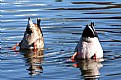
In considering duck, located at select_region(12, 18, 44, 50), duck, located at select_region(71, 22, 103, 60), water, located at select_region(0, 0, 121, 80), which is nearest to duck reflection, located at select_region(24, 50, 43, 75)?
water, located at select_region(0, 0, 121, 80)

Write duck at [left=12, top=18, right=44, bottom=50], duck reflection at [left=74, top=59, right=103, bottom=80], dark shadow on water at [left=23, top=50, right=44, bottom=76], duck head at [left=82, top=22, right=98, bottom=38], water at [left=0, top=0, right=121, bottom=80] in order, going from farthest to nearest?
duck at [left=12, top=18, right=44, bottom=50] < duck head at [left=82, top=22, right=98, bottom=38] < dark shadow on water at [left=23, top=50, right=44, bottom=76] < water at [left=0, top=0, right=121, bottom=80] < duck reflection at [left=74, top=59, right=103, bottom=80]

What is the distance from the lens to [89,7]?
20094mm

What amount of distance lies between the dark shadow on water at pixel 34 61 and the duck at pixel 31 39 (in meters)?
0.34

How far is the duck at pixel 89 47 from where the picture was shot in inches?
504

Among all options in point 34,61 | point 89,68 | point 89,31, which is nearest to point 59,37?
point 34,61

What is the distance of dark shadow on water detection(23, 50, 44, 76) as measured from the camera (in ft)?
38.5

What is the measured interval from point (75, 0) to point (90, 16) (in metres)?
3.32

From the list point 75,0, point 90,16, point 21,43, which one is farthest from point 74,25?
point 75,0

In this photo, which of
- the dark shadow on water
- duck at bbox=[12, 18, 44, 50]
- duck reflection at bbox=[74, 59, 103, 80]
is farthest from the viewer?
duck at bbox=[12, 18, 44, 50]

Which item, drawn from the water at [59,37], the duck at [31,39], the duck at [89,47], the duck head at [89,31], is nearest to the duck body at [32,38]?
the duck at [31,39]

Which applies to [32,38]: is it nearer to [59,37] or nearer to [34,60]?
[59,37]

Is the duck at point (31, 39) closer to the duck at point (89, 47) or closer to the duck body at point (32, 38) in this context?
the duck body at point (32, 38)

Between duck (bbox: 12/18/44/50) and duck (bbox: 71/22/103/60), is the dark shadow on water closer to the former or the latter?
duck (bbox: 12/18/44/50)

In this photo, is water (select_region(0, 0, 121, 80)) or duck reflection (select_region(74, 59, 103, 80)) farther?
water (select_region(0, 0, 121, 80))
